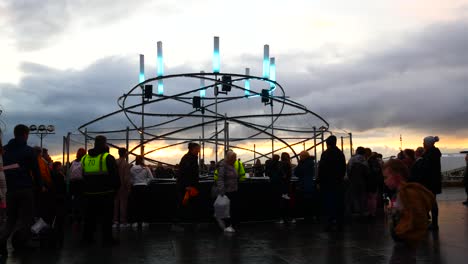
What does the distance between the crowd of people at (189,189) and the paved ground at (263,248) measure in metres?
0.49

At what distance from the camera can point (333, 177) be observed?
34.6 feet

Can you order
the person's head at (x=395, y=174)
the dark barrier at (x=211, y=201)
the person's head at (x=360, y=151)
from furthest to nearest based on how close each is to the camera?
the person's head at (x=360, y=151) → the dark barrier at (x=211, y=201) → the person's head at (x=395, y=174)

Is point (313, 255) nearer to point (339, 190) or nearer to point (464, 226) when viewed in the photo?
point (339, 190)

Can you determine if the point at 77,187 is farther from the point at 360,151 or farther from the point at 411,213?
the point at 411,213

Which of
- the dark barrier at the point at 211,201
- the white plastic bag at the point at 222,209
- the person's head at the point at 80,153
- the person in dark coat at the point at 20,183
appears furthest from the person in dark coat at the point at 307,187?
the person in dark coat at the point at 20,183

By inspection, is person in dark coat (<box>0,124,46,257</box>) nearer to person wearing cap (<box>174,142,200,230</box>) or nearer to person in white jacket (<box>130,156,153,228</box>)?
person wearing cap (<box>174,142,200,230</box>)

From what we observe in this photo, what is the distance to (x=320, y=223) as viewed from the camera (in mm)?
12234

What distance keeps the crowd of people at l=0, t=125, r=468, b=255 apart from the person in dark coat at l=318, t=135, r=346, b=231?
19 millimetres

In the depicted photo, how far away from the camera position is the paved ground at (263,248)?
721 cm

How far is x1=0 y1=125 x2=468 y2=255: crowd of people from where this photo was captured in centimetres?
757

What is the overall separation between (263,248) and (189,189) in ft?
8.99

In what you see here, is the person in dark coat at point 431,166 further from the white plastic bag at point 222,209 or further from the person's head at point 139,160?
the person's head at point 139,160

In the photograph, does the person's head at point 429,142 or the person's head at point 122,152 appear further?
the person's head at point 122,152

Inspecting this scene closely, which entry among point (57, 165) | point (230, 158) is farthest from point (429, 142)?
point (57, 165)
